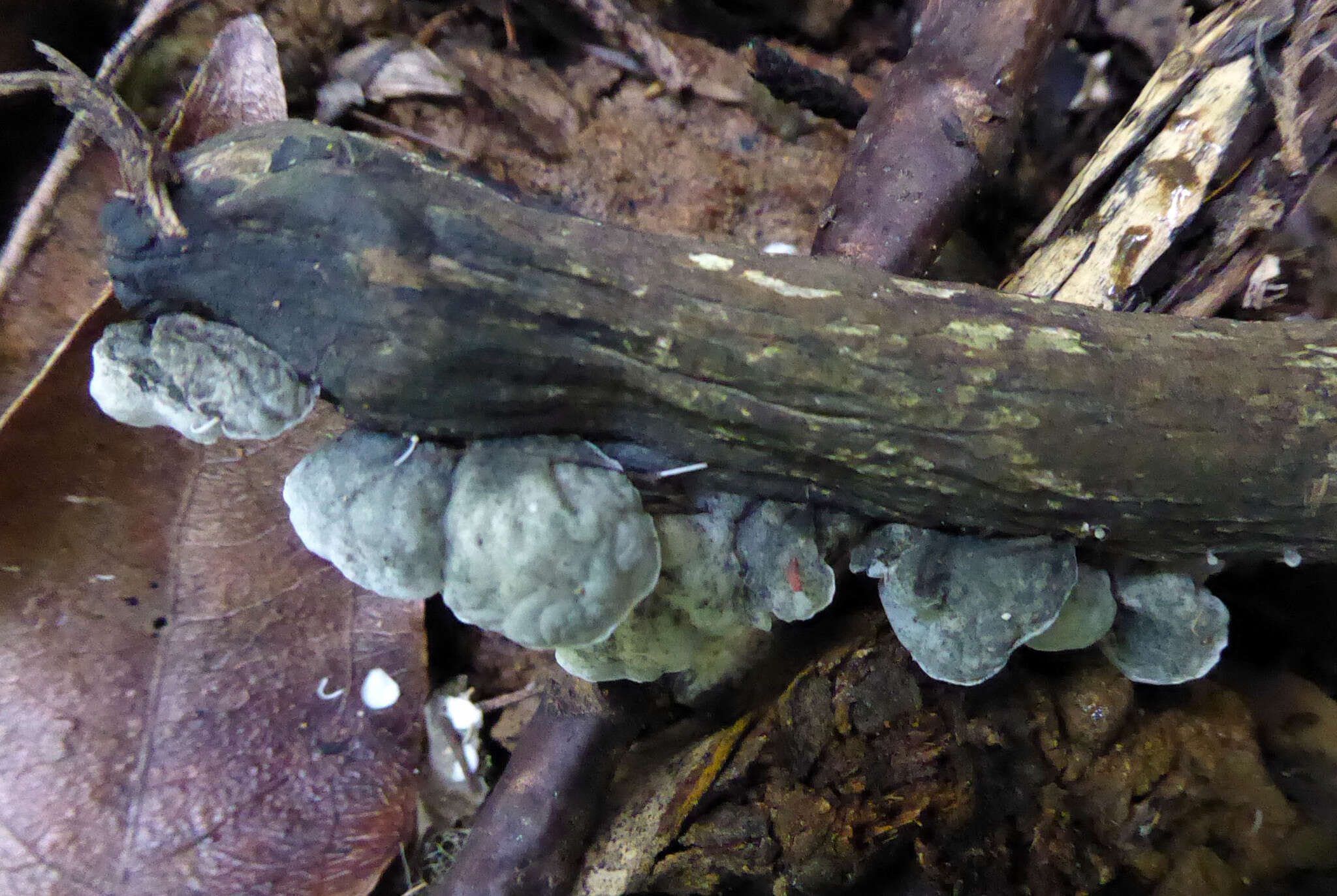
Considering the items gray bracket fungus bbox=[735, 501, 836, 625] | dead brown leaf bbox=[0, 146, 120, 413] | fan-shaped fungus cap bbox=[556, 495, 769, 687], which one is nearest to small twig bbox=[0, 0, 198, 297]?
dead brown leaf bbox=[0, 146, 120, 413]

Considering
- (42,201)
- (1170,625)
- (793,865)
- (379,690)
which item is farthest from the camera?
(379,690)

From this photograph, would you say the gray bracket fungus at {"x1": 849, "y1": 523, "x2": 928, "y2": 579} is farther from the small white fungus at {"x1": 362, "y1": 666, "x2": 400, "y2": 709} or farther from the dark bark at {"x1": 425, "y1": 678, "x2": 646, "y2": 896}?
the small white fungus at {"x1": 362, "y1": 666, "x2": 400, "y2": 709}

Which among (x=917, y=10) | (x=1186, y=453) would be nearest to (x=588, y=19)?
(x=917, y=10)

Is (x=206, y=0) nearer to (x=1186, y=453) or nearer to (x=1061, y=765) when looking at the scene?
(x=1186, y=453)

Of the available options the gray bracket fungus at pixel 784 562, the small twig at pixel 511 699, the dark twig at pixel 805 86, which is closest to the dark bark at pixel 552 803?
the small twig at pixel 511 699

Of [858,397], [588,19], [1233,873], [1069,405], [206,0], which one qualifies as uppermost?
[1069,405]

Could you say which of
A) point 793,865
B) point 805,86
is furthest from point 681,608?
point 805,86

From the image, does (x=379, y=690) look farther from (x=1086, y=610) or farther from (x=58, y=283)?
(x=1086, y=610)
